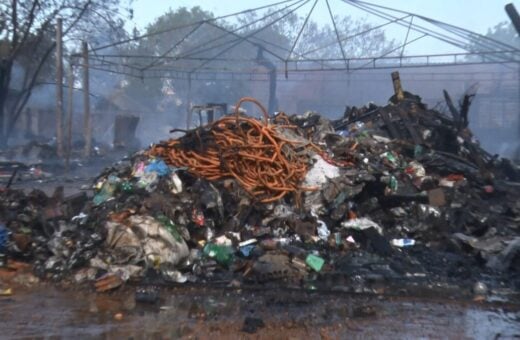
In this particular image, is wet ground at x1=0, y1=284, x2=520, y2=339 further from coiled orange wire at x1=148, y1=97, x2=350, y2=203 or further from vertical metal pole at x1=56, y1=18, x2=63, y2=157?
vertical metal pole at x1=56, y1=18, x2=63, y2=157

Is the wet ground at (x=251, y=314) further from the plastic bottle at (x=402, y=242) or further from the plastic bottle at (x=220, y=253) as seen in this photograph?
the plastic bottle at (x=402, y=242)

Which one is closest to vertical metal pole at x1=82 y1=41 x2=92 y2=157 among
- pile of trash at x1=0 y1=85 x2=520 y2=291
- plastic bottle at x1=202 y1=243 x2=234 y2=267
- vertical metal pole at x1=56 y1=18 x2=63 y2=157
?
vertical metal pole at x1=56 y1=18 x2=63 y2=157

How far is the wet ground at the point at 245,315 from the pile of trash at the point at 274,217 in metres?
0.35

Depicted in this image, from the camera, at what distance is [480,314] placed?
5352 mm

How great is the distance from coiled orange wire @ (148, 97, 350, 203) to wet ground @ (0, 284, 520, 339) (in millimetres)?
2190

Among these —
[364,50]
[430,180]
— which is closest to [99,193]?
[430,180]

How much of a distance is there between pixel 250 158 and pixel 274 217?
35.8 inches

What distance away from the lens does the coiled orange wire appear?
25.5ft

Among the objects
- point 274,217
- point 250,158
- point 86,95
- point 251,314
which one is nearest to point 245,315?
point 251,314

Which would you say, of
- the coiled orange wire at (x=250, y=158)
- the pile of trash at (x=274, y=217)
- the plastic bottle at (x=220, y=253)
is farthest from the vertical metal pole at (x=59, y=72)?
the plastic bottle at (x=220, y=253)

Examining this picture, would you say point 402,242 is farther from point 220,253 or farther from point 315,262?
point 220,253

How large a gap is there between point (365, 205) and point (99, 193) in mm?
3787

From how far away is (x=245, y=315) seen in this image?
16.9 ft

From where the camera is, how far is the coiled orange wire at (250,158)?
25.5ft
